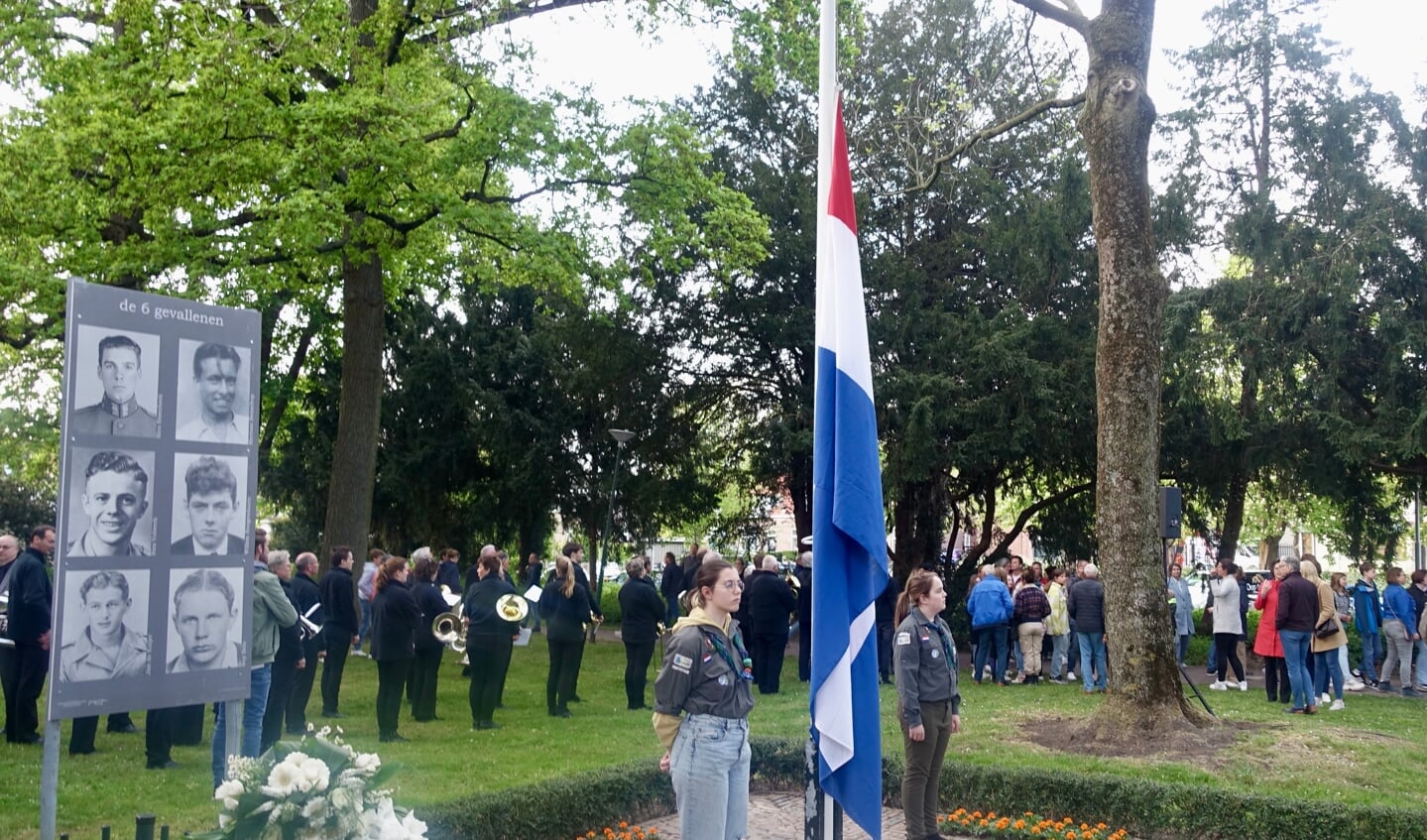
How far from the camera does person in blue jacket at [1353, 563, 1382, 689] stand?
17.6m

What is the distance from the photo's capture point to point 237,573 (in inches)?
303

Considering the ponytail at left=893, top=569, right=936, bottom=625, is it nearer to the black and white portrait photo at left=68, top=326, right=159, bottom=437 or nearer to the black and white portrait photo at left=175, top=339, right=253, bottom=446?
the black and white portrait photo at left=175, top=339, right=253, bottom=446

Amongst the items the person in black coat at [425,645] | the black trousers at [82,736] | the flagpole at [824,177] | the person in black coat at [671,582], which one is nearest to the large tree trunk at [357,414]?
the person in black coat at [425,645]

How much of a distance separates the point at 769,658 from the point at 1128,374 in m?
7.02

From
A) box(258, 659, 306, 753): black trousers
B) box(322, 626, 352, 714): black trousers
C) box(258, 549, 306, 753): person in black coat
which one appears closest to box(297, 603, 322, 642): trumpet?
box(258, 549, 306, 753): person in black coat

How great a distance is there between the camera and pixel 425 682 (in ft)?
45.3

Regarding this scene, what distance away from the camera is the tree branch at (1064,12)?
13.1 meters

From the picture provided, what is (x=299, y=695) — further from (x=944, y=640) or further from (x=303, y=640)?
(x=944, y=640)

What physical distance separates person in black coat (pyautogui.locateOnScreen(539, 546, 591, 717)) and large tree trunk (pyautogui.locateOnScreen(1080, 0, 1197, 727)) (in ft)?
19.8

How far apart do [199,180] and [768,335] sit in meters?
13.2

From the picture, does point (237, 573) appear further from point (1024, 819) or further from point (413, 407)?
point (413, 407)

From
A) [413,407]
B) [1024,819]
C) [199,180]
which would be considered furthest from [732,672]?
[413,407]

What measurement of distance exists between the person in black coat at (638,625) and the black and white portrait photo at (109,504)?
8.62 meters

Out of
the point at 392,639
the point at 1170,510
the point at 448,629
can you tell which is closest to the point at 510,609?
the point at 448,629
